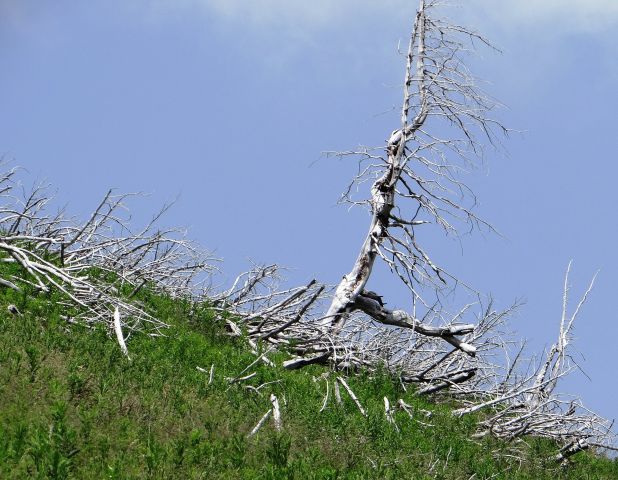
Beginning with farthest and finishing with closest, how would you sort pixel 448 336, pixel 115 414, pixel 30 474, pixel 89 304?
pixel 448 336
pixel 89 304
pixel 115 414
pixel 30 474

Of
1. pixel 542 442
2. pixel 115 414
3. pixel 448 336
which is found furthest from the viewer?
pixel 448 336

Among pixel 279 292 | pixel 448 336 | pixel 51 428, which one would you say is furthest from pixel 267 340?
pixel 51 428

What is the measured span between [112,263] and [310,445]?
7.18 metres

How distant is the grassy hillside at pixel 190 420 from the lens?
276 inches

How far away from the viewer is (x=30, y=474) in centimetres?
642

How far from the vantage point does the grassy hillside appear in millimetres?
7004

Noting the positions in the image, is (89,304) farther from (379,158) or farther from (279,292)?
(379,158)

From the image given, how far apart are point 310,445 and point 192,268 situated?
24.6 ft

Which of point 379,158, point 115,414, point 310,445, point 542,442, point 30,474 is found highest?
point 379,158

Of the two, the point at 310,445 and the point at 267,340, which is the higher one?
the point at 267,340

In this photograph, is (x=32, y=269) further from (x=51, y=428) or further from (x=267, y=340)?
(x=51, y=428)

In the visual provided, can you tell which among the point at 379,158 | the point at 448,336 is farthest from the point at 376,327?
the point at 379,158

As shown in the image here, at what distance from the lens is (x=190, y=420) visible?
27.2 ft

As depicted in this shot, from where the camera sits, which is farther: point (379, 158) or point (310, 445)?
point (379, 158)
